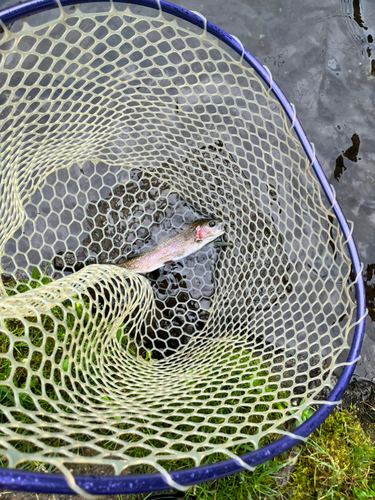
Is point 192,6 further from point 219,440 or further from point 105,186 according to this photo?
point 219,440

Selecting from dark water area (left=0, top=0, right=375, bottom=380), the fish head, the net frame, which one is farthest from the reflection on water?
the net frame

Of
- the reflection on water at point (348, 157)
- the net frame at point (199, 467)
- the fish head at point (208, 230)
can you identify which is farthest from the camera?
the reflection on water at point (348, 157)

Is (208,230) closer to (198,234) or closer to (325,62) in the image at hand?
(198,234)

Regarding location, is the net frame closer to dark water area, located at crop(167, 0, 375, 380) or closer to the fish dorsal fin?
the fish dorsal fin

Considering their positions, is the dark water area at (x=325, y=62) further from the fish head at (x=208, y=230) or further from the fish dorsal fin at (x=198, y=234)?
the fish dorsal fin at (x=198, y=234)

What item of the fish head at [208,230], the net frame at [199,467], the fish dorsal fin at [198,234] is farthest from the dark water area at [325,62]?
the net frame at [199,467]

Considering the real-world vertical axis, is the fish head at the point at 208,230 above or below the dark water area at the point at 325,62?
below

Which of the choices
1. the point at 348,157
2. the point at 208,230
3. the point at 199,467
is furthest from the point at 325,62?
the point at 199,467
